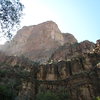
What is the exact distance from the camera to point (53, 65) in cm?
4950

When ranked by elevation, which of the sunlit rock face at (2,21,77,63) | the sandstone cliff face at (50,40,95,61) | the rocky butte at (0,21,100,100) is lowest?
the rocky butte at (0,21,100,100)

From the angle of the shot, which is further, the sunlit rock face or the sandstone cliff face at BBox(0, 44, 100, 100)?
the sunlit rock face

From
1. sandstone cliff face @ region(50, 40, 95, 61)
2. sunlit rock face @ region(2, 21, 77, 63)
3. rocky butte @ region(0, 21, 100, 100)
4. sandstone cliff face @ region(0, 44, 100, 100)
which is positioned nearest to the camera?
rocky butte @ region(0, 21, 100, 100)

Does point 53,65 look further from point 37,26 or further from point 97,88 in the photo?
point 37,26

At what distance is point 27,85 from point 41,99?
1191cm

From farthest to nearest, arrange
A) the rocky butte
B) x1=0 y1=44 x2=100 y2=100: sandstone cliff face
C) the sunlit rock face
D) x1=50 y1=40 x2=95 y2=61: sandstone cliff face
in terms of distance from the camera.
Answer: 1. the sunlit rock face
2. x1=50 y1=40 x2=95 y2=61: sandstone cliff face
3. x1=0 y1=44 x2=100 y2=100: sandstone cliff face
4. the rocky butte

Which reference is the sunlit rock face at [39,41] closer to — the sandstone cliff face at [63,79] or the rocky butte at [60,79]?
the rocky butte at [60,79]

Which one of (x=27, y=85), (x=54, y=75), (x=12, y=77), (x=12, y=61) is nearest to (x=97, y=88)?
(x=54, y=75)

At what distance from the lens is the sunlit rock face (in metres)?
122

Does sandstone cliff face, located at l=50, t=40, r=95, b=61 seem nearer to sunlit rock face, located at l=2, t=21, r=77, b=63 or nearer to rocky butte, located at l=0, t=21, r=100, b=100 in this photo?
rocky butte, located at l=0, t=21, r=100, b=100

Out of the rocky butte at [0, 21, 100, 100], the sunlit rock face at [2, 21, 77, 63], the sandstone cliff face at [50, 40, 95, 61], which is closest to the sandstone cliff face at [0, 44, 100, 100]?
the rocky butte at [0, 21, 100, 100]

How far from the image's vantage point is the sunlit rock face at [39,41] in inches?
4788

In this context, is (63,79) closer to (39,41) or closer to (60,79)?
(60,79)

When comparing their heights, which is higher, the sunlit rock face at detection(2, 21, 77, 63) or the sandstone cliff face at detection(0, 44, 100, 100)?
the sunlit rock face at detection(2, 21, 77, 63)
